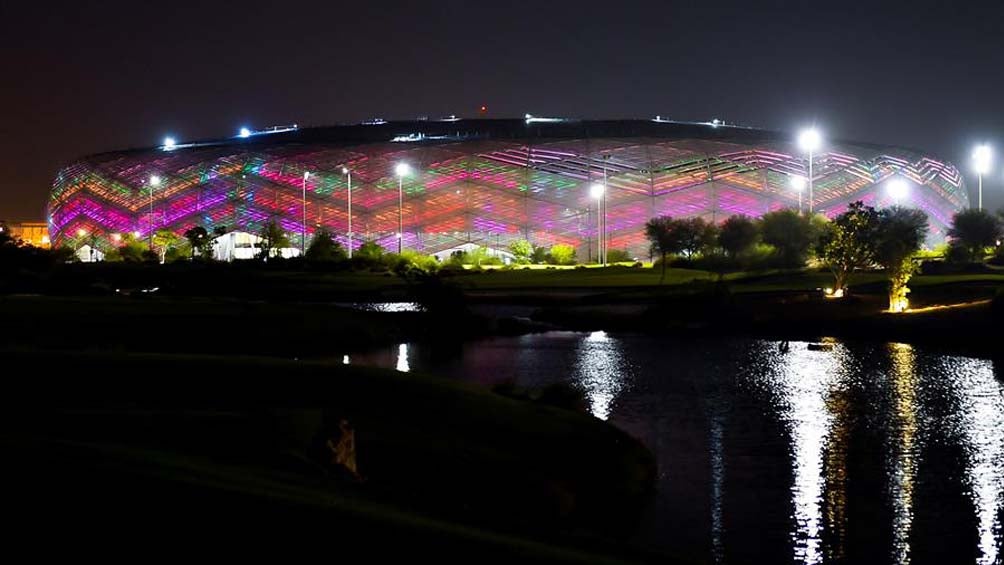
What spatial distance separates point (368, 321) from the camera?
150 feet

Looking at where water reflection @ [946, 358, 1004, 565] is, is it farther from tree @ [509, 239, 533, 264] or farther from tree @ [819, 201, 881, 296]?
tree @ [509, 239, 533, 264]

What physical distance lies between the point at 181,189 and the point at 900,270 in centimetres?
8336

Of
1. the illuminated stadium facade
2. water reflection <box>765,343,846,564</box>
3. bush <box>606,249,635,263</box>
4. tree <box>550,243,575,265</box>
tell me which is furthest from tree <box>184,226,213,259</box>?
water reflection <box>765,343,846,564</box>

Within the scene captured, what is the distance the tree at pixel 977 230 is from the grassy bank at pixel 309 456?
77.9 metres

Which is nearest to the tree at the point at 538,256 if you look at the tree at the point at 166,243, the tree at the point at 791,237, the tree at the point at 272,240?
the tree at the point at 272,240

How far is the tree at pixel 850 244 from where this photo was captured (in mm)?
56906

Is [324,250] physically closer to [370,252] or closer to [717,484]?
[370,252]

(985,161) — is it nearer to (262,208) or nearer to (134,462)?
(262,208)

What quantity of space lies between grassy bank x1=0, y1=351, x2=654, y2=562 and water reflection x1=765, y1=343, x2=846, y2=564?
2277 millimetres

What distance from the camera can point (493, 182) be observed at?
110500 mm

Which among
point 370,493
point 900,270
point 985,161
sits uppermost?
point 985,161

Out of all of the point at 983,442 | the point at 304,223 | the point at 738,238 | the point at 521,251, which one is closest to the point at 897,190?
the point at 521,251

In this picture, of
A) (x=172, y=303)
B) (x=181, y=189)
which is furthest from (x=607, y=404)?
(x=181, y=189)

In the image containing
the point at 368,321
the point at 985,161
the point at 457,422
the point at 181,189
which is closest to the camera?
the point at 457,422
